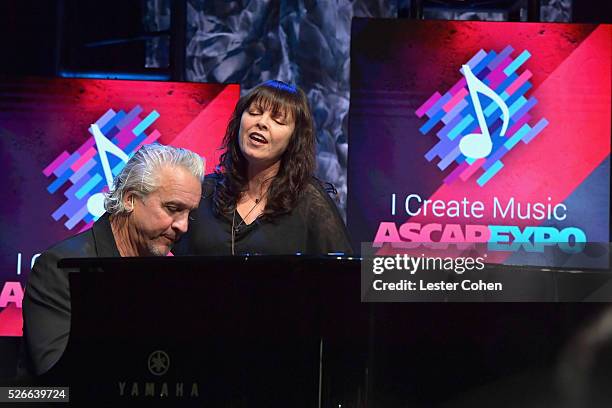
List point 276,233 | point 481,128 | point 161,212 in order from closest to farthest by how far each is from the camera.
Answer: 1. point 161,212
2. point 276,233
3. point 481,128

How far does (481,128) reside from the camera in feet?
13.0

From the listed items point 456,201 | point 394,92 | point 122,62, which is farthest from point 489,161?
point 122,62

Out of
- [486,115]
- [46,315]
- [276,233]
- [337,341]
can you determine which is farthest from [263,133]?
[486,115]

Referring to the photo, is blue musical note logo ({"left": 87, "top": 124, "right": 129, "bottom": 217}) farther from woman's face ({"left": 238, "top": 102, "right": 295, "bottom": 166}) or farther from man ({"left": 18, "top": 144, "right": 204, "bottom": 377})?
man ({"left": 18, "top": 144, "right": 204, "bottom": 377})

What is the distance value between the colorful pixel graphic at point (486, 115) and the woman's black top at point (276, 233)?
116 centimetres

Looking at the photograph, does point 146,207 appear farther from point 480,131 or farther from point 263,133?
point 480,131

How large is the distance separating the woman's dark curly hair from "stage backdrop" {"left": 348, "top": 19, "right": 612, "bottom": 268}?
0.93 meters

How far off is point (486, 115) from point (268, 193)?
1.43 m

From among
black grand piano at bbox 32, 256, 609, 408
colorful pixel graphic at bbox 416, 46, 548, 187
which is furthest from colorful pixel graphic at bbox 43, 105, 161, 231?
black grand piano at bbox 32, 256, 609, 408

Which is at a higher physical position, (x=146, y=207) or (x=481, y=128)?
(x=481, y=128)

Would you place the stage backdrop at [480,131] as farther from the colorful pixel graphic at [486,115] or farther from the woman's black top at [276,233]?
the woman's black top at [276,233]

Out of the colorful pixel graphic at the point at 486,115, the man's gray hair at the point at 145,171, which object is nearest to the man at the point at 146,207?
the man's gray hair at the point at 145,171

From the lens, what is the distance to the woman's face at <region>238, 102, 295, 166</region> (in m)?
2.90

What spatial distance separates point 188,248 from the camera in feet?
9.29
